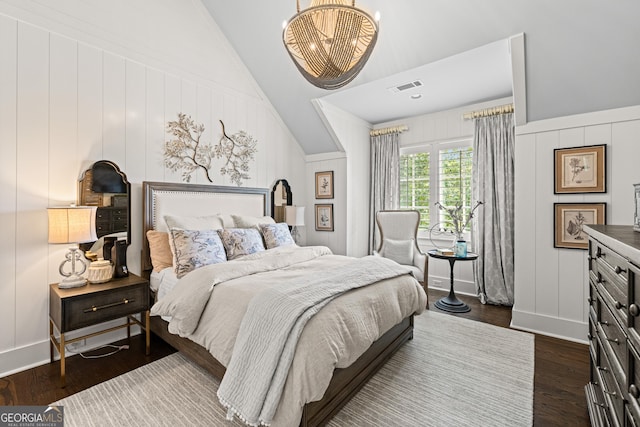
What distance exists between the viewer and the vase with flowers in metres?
3.61

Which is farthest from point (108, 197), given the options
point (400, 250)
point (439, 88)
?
point (439, 88)

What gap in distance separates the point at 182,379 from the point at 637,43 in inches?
166

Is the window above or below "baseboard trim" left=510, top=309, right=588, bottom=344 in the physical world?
above

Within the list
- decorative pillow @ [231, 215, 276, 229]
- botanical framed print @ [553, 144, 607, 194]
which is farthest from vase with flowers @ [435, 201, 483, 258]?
decorative pillow @ [231, 215, 276, 229]

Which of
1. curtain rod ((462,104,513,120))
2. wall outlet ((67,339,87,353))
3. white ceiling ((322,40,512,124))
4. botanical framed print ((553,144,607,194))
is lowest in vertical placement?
wall outlet ((67,339,87,353))

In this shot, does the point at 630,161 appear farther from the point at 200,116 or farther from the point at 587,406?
the point at 200,116

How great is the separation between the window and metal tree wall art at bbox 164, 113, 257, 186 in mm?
2464

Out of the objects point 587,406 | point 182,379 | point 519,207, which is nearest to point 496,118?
point 519,207

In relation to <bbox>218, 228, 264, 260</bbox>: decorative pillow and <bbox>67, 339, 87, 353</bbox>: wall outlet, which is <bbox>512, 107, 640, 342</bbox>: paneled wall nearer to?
<bbox>218, 228, 264, 260</bbox>: decorative pillow

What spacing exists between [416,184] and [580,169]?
2.11 m

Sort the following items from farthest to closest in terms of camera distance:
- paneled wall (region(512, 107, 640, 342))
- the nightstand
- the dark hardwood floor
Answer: paneled wall (region(512, 107, 640, 342)) < the nightstand < the dark hardwood floor

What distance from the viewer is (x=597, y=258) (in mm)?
1475

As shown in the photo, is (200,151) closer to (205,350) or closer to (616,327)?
(205,350)

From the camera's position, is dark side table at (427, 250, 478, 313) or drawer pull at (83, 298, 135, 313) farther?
dark side table at (427, 250, 478, 313)
